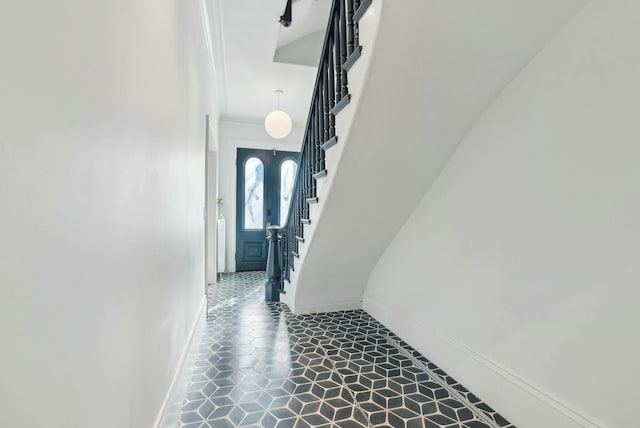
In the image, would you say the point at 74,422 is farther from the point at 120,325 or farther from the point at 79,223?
the point at 79,223

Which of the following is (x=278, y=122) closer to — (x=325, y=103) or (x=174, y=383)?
(x=325, y=103)

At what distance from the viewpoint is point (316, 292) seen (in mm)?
3402

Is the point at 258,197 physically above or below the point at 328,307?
above

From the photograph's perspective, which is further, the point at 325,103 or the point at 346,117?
the point at 325,103

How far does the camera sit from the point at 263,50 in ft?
11.2

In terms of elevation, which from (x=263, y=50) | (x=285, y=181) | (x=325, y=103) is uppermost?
(x=263, y=50)

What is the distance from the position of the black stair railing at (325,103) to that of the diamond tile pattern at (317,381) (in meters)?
0.92

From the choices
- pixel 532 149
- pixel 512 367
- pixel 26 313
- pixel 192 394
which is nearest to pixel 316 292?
pixel 192 394

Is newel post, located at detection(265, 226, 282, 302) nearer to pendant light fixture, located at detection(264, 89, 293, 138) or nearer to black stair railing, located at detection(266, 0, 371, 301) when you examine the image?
black stair railing, located at detection(266, 0, 371, 301)

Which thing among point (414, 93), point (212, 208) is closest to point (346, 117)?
point (414, 93)

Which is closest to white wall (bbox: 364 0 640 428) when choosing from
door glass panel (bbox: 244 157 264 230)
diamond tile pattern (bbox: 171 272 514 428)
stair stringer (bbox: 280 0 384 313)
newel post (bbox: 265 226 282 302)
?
diamond tile pattern (bbox: 171 272 514 428)

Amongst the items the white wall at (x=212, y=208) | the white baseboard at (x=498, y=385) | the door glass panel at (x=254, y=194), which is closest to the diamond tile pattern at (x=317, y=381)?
the white baseboard at (x=498, y=385)

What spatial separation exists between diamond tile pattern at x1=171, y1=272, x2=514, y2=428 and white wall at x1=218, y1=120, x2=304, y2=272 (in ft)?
8.77

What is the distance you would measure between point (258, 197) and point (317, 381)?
426cm
